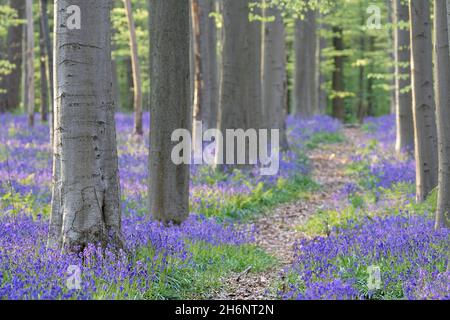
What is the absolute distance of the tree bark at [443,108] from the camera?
24.6ft

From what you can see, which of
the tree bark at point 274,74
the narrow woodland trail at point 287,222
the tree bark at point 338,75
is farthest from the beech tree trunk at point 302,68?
the tree bark at point 274,74

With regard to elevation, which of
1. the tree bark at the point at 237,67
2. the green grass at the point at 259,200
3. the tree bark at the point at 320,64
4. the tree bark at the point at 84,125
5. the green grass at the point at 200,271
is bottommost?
the green grass at the point at 200,271

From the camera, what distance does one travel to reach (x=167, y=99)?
8758 mm

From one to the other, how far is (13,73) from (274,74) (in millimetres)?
13720

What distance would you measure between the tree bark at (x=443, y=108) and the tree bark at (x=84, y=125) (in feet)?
14.1

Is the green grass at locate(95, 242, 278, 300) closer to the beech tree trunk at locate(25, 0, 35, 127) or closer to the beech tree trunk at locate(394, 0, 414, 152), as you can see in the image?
the beech tree trunk at locate(394, 0, 414, 152)

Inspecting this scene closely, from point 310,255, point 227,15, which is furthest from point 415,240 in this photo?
point 227,15

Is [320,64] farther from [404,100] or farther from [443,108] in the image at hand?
[443,108]

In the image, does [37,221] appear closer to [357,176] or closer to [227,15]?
[227,15]

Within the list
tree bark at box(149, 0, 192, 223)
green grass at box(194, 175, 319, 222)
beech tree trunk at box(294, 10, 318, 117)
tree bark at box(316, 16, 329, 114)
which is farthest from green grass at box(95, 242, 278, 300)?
tree bark at box(316, 16, 329, 114)

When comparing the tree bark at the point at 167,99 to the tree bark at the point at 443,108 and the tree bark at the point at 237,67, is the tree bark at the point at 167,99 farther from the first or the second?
the tree bark at the point at 237,67

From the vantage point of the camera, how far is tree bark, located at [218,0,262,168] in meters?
13.0

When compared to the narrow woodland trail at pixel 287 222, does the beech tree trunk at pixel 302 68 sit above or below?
above
